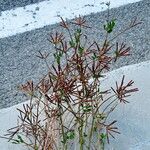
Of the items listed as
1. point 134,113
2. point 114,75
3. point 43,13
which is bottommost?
point 134,113

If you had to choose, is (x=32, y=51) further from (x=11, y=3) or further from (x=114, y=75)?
(x=114, y=75)

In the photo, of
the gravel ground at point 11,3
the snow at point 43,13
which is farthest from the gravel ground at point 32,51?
the gravel ground at point 11,3

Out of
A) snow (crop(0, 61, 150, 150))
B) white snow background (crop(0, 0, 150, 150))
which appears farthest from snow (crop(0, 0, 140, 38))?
snow (crop(0, 61, 150, 150))

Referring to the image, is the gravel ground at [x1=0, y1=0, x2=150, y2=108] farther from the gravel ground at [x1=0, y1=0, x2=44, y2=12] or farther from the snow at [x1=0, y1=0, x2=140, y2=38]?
the gravel ground at [x1=0, y1=0, x2=44, y2=12]

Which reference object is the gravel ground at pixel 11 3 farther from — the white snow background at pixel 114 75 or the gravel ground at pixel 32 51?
the gravel ground at pixel 32 51

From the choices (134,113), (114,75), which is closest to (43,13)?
(114,75)

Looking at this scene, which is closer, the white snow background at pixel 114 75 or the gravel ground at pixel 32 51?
the gravel ground at pixel 32 51
